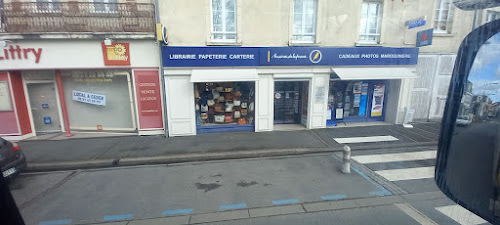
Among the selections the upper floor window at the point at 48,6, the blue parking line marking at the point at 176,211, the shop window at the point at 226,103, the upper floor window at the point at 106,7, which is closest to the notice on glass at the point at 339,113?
the shop window at the point at 226,103

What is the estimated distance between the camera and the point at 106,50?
7.25 m

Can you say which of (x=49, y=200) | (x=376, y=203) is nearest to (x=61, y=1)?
(x=49, y=200)

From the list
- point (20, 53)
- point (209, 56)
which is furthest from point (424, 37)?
point (20, 53)

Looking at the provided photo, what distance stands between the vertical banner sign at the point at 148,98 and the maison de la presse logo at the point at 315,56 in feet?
18.5

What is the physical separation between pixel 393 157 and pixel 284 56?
184 inches

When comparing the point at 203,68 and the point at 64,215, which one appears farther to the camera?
the point at 203,68

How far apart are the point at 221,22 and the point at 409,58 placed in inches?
299

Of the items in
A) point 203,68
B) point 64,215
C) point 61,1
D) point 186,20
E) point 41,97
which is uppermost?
point 61,1

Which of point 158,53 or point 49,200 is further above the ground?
point 158,53

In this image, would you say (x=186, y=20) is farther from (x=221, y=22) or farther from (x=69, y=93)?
(x=69, y=93)

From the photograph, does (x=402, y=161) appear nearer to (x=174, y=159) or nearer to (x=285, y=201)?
(x=285, y=201)

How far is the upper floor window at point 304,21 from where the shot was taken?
8.04 meters

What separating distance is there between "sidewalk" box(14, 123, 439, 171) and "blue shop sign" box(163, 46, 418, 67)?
261 cm

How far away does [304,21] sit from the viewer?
26.8ft
